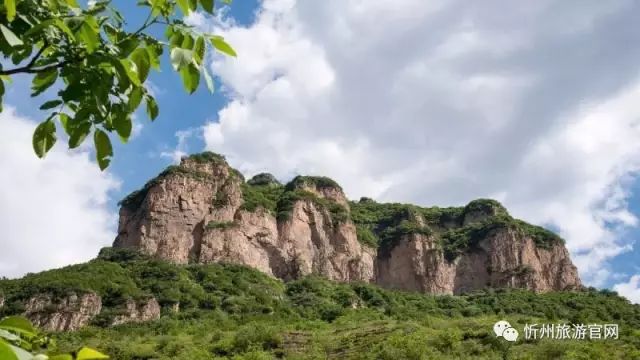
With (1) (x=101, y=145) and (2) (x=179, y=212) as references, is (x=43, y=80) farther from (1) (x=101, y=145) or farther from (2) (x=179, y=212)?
(2) (x=179, y=212)

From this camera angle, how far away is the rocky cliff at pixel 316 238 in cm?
8012

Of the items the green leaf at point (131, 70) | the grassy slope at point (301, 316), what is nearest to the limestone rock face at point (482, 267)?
the grassy slope at point (301, 316)

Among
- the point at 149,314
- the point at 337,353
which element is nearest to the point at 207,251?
the point at 149,314

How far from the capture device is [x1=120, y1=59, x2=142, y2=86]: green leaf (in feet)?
6.75

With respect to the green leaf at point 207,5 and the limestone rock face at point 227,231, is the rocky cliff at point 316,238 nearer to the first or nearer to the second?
the limestone rock face at point 227,231

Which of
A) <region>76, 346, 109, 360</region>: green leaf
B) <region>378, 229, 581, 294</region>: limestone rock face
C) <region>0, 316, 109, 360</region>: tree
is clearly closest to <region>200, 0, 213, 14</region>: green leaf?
<region>0, 316, 109, 360</region>: tree

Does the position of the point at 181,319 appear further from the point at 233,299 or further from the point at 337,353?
the point at 337,353

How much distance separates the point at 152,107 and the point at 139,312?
198ft

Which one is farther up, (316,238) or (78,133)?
(316,238)

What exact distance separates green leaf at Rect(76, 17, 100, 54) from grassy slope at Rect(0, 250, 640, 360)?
94.7 feet

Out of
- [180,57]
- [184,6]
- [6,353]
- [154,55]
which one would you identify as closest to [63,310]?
[154,55]

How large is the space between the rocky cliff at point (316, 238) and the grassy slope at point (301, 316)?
5.59 metres

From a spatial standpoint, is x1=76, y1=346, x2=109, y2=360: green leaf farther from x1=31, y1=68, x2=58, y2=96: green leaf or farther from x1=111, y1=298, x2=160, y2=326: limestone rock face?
x1=111, y1=298, x2=160, y2=326: limestone rock face

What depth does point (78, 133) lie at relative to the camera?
2379 mm
